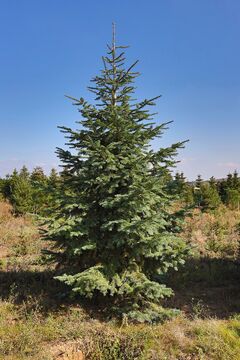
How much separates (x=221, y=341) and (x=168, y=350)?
1015 millimetres

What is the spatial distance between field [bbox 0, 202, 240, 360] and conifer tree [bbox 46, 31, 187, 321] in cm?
58

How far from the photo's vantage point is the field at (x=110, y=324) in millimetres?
5797

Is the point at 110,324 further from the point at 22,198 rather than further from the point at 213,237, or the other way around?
→ the point at 22,198

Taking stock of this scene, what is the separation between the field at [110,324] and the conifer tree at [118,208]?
58 cm

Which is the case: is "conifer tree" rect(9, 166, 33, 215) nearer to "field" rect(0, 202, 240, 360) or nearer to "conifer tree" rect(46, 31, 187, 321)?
"field" rect(0, 202, 240, 360)

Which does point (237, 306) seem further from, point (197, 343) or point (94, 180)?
point (94, 180)

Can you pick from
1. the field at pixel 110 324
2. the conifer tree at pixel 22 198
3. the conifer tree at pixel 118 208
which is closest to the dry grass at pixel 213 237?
the field at pixel 110 324

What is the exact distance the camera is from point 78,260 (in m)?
7.32

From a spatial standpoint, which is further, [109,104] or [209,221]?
[209,221]

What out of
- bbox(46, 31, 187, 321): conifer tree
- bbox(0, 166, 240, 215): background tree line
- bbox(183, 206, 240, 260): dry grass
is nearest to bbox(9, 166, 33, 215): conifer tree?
bbox(0, 166, 240, 215): background tree line

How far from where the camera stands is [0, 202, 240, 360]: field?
5.80m

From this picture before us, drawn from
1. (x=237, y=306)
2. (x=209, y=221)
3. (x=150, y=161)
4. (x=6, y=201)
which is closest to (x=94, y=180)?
(x=150, y=161)

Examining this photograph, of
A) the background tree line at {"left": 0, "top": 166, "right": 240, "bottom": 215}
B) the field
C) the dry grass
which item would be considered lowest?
the field

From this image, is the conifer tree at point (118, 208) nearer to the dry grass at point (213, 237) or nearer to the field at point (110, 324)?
the field at point (110, 324)
